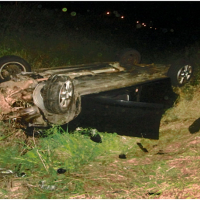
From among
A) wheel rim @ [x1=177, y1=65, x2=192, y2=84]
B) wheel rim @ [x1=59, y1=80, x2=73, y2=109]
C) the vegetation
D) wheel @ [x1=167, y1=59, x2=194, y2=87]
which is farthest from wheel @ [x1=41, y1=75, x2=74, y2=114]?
wheel rim @ [x1=177, y1=65, x2=192, y2=84]

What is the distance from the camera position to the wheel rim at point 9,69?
12.8 feet

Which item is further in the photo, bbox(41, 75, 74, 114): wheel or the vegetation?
bbox(41, 75, 74, 114): wheel

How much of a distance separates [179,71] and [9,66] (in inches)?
142

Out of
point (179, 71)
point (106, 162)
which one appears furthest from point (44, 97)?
point (179, 71)

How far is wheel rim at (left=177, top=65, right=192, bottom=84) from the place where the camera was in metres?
4.83

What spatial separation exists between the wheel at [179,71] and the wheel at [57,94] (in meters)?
2.71

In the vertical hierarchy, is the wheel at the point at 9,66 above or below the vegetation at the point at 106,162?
above

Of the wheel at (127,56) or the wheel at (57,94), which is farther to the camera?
the wheel at (127,56)

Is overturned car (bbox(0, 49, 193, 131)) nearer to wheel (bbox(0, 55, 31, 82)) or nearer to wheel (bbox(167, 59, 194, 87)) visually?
wheel (bbox(0, 55, 31, 82))

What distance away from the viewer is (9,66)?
397 centimetres

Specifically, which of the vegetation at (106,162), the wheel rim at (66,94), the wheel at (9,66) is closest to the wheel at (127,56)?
the vegetation at (106,162)

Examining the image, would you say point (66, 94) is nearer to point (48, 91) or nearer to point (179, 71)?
point (48, 91)

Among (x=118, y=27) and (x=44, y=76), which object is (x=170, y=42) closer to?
(x=118, y=27)

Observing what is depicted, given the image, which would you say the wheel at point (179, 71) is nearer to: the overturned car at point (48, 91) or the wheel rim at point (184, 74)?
the wheel rim at point (184, 74)
